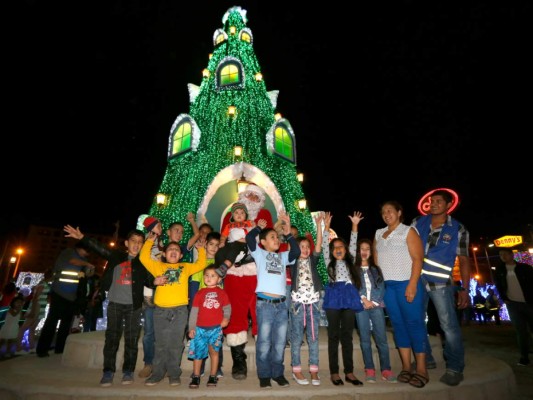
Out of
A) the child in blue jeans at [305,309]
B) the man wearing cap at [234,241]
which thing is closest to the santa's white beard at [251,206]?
the man wearing cap at [234,241]

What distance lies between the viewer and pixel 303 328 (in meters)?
3.72

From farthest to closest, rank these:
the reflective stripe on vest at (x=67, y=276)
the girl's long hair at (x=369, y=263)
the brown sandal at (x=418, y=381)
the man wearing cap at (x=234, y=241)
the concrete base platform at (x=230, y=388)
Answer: the reflective stripe on vest at (x=67, y=276), the girl's long hair at (x=369, y=263), the man wearing cap at (x=234, y=241), the brown sandal at (x=418, y=381), the concrete base platform at (x=230, y=388)

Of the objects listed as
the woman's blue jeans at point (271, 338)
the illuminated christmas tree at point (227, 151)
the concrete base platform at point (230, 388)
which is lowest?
the concrete base platform at point (230, 388)

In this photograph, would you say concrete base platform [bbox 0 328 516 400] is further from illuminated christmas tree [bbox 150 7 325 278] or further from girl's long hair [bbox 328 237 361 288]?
illuminated christmas tree [bbox 150 7 325 278]

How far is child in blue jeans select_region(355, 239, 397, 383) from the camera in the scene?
12.1 feet

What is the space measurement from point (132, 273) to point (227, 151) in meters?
7.76

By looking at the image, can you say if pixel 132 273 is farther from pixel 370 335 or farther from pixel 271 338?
pixel 370 335

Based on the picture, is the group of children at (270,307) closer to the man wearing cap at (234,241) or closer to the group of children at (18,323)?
the man wearing cap at (234,241)

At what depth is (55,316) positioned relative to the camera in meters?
4.96

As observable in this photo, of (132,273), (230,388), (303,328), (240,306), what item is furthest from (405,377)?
(132,273)

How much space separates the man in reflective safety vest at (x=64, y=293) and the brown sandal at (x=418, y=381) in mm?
4972

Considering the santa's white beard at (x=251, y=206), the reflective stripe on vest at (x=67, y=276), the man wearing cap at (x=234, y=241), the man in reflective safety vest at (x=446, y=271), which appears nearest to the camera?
the man in reflective safety vest at (x=446, y=271)

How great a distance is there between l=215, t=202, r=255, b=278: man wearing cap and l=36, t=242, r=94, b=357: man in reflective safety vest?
2.54 m

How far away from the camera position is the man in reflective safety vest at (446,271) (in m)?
3.33
